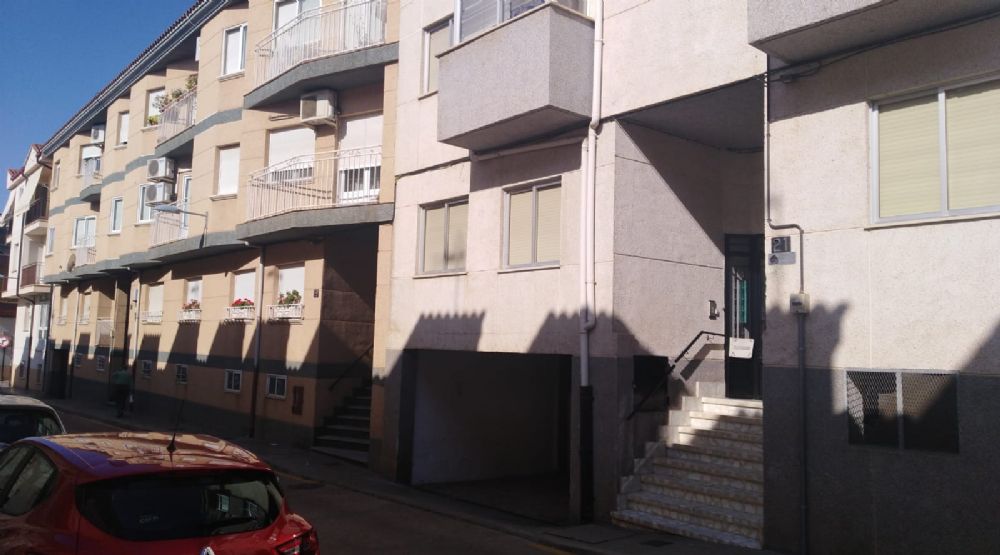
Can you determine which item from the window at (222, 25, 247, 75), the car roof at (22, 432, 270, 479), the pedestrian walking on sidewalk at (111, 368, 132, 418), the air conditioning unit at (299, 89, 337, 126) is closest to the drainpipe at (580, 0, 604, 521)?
the car roof at (22, 432, 270, 479)

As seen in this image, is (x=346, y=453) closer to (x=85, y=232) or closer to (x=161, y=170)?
(x=161, y=170)

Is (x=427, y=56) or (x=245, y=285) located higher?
(x=427, y=56)

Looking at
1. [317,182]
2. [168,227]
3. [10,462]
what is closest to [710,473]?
[10,462]

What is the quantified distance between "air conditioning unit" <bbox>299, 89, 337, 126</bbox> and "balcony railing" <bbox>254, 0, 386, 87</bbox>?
2.48ft

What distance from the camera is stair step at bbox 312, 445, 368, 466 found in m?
15.6

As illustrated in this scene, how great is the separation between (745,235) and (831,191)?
13.2 feet

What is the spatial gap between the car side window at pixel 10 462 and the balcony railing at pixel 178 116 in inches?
731

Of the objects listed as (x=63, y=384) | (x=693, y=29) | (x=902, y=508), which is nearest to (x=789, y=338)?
(x=902, y=508)

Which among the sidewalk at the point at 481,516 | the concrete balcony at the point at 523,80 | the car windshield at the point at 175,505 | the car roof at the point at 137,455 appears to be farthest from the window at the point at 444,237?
the car windshield at the point at 175,505

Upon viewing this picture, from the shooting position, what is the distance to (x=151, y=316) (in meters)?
25.7

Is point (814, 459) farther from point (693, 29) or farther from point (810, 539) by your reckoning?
point (693, 29)

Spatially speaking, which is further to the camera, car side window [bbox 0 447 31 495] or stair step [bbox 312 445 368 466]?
stair step [bbox 312 445 368 466]

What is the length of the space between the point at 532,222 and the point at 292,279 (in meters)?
8.32

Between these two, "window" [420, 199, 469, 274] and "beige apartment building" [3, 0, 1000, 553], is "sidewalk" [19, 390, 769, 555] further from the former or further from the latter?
"window" [420, 199, 469, 274]
